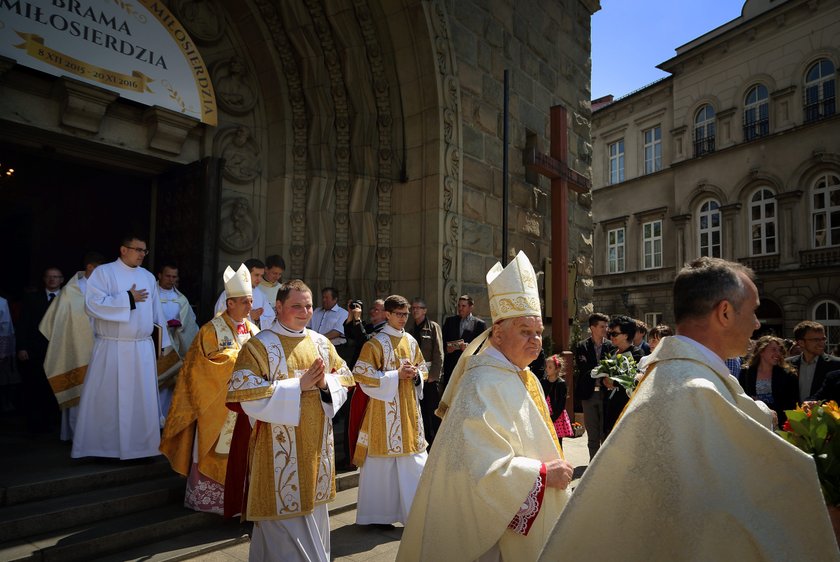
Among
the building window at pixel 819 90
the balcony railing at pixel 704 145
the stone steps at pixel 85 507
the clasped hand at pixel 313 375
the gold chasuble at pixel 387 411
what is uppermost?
the building window at pixel 819 90

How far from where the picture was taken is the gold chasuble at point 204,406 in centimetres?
453

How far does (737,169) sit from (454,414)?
81.9 feet

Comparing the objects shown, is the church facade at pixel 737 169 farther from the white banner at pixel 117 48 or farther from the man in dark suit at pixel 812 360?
the white banner at pixel 117 48

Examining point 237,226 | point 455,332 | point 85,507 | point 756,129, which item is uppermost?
point 756,129

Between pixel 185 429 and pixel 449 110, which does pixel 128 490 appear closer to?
pixel 185 429

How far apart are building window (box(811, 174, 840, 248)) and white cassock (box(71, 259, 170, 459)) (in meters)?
22.9

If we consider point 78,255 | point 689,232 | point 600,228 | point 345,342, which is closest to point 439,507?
point 345,342

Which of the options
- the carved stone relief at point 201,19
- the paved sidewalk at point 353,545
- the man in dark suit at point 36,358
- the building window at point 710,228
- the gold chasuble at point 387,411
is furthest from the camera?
the building window at point 710,228

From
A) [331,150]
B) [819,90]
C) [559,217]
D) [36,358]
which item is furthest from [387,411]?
[819,90]

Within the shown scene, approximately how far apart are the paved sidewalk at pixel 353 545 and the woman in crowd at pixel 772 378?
11.8 feet

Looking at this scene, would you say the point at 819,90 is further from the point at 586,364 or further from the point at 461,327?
the point at 461,327

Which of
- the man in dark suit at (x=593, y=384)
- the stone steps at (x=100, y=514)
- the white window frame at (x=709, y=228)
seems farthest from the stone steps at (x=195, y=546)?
the white window frame at (x=709, y=228)

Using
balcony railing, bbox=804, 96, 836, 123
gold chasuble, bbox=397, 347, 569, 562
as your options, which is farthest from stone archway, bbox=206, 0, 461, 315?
balcony railing, bbox=804, 96, 836, 123

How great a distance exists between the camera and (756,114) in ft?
74.9
